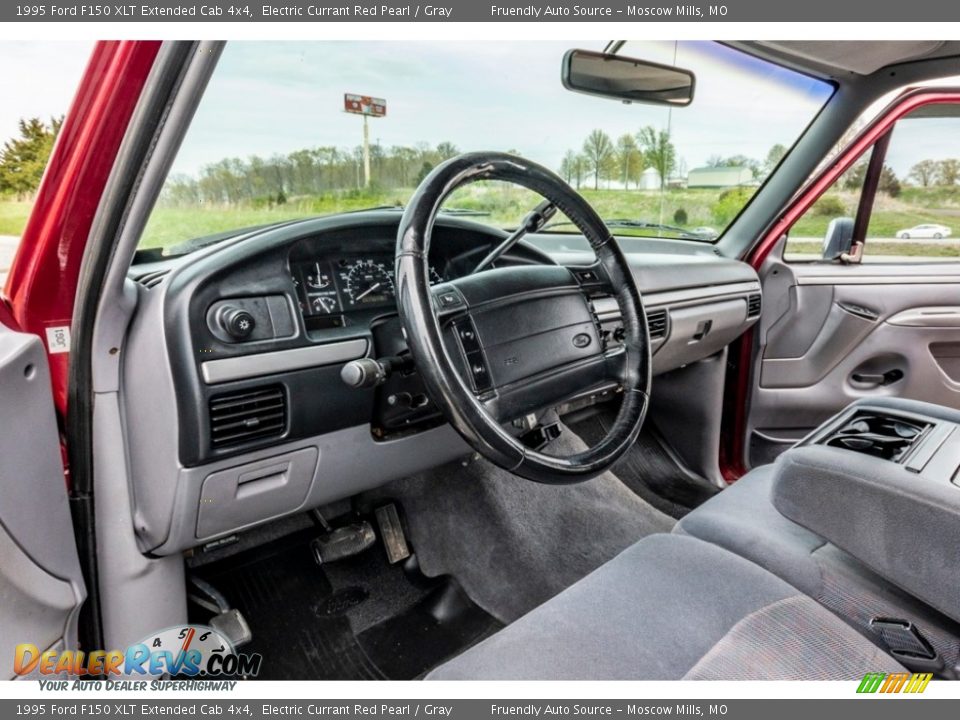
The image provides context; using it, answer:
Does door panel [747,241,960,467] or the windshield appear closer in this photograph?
the windshield

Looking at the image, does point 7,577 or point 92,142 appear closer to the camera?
point 92,142

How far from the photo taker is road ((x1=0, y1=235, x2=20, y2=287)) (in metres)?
1.17

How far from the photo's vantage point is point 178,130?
993mm

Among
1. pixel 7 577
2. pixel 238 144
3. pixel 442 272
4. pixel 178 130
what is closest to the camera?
pixel 178 130

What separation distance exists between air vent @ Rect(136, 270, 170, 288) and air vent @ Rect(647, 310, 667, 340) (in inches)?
57.6

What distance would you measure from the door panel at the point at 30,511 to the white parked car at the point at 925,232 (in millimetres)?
2942

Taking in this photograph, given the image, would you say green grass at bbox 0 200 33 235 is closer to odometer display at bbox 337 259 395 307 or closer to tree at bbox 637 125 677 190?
odometer display at bbox 337 259 395 307

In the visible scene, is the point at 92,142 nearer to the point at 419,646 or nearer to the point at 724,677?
the point at 724,677

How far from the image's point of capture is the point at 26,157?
1123 mm

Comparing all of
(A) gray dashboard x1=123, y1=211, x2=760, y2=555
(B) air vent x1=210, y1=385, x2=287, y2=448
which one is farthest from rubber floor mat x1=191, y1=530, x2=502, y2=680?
(B) air vent x1=210, y1=385, x2=287, y2=448

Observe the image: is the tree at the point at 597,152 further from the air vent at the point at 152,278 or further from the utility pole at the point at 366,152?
the air vent at the point at 152,278

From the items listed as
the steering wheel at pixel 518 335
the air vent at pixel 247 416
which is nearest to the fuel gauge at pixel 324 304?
the air vent at pixel 247 416
